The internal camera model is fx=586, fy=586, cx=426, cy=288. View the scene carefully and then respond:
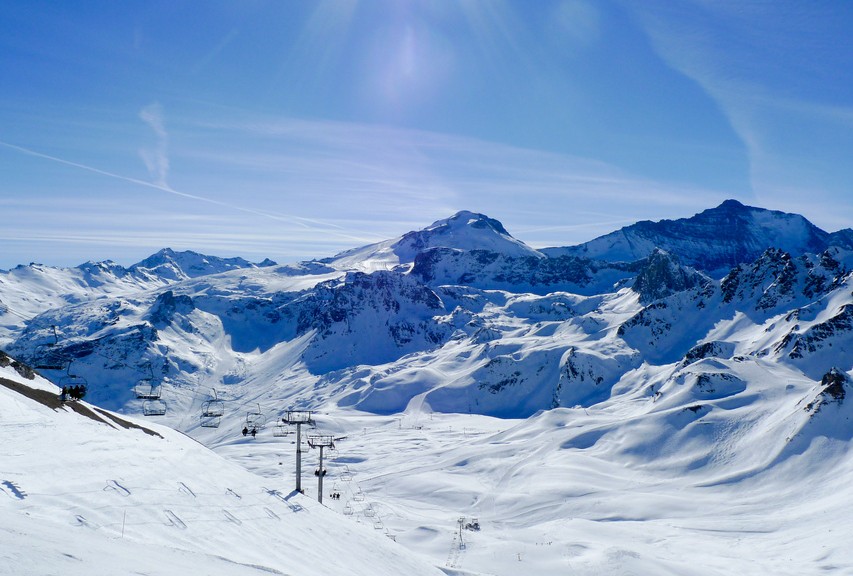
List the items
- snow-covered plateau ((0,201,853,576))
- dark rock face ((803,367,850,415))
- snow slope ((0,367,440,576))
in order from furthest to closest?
1. dark rock face ((803,367,850,415))
2. snow-covered plateau ((0,201,853,576))
3. snow slope ((0,367,440,576))

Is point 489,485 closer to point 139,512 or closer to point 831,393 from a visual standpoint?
point 831,393

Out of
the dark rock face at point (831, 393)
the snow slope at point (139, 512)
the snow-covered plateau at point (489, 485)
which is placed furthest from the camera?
the dark rock face at point (831, 393)

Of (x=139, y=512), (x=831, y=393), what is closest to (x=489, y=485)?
(x=831, y=393)

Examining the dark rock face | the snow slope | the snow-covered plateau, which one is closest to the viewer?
the snow slope

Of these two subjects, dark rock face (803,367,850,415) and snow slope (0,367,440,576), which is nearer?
snow slope (0,367,440,576)

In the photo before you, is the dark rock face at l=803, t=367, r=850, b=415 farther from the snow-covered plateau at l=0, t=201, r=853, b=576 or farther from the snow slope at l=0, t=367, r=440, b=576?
the snow slope at l=0, t=367, r=440, b=576

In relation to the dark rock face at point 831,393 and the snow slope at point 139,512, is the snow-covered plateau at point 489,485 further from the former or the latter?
the dark rock face at point 831,393

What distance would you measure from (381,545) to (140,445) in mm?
14443

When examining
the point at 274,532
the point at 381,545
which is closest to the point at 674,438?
the point at 381,545

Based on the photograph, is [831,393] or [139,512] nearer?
[139,512]

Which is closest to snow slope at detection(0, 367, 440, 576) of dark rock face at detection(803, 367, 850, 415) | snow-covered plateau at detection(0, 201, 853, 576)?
snow-covered plateau at detection(0, 201, 853, 576)

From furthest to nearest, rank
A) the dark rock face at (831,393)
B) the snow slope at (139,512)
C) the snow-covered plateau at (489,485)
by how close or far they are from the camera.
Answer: the dark rock face at (831,393), the snow-covered plateau at (489,485), the snow slope at (139,512)

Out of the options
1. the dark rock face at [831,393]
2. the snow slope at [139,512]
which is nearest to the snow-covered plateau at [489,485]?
the snow slope at [139,512]

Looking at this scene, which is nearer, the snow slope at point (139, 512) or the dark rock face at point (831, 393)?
the snow slope at point (139, 512)
